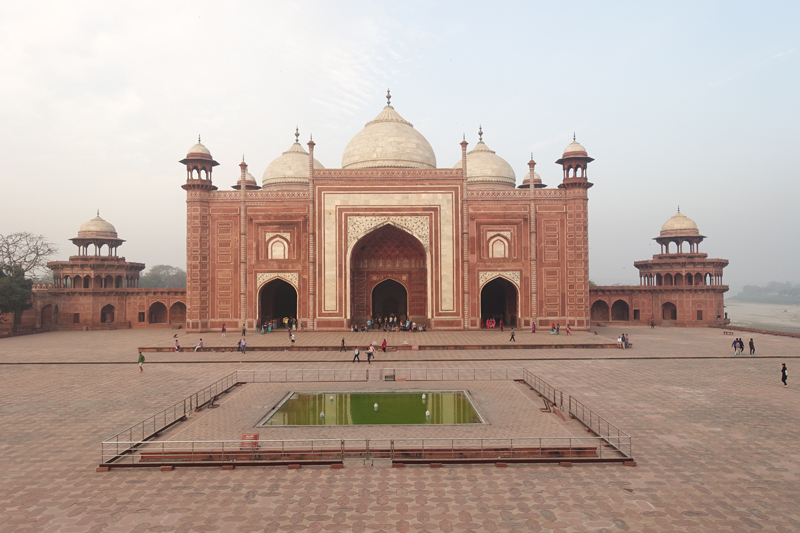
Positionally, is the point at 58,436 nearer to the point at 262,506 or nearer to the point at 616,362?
the point at 262,506

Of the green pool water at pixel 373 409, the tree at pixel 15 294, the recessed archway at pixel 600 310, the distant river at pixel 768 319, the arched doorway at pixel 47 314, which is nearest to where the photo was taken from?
the green pool water at pixel 373 409

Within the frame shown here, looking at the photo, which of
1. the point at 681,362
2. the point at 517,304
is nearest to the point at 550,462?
the point at 681,362

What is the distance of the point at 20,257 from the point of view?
29.6 metres

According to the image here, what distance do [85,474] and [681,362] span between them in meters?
17.1

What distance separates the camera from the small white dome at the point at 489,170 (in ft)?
103

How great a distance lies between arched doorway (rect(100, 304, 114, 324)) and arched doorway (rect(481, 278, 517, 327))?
77.9ft

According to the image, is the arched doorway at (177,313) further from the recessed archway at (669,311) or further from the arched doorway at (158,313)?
the recessed archway at (669,311)

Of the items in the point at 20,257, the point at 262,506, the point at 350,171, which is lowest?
the point at 262,506

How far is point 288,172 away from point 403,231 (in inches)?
388

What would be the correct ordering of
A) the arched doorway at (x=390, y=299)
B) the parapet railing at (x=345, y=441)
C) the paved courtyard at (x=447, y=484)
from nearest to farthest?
1. the paved courtyard at (x=447, y=484)
2. the parapet railing at (x=345, y=441)
3. the arched doorway at (x=390, y=299)

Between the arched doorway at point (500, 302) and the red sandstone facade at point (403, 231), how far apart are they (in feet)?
6.66

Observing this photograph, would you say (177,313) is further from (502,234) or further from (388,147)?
(502,234)

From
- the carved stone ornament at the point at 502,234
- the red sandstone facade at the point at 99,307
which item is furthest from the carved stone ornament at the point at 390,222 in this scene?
the red sandstone facade at the point at 99,307

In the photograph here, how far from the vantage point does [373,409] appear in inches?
423
